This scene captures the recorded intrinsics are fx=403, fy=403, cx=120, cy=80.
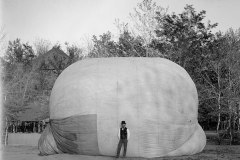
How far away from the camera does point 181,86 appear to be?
548 inches

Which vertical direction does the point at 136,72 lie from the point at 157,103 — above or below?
above

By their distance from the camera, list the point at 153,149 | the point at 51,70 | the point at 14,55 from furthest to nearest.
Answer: the point at 14,55, the point at 51,70, the point at 153,149

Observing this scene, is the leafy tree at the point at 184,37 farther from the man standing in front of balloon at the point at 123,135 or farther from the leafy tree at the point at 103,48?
the man standing in front of balloon at the point at 123,135

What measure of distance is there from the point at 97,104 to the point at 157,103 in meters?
1.98

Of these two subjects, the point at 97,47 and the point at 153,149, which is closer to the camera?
the point at 153,149

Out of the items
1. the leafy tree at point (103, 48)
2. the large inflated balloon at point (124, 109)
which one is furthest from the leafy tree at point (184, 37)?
the large inflated balloon at point (124, 109)

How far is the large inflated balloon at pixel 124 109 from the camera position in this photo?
42.9 ft

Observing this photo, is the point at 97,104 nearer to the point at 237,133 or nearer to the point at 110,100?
the point at 110,100

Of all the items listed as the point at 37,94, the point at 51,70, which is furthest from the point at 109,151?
the point at 51,70

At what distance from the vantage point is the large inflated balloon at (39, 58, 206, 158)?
13.1 m

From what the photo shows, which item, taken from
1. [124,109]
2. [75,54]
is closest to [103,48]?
[75,54]

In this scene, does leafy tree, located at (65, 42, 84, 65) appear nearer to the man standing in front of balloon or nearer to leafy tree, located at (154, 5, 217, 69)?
leafy tree, located at (154, 5, 217, 69)

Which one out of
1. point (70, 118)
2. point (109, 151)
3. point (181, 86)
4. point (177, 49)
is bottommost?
point (109, 151)

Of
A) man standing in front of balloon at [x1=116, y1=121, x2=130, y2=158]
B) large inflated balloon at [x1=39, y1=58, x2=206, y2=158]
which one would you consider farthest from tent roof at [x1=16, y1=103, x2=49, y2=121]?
man standing in front of balloon at [x1=116, y1=121, x2=130, y2=158]
